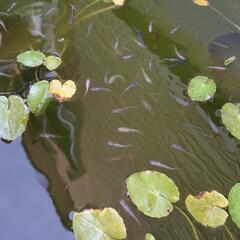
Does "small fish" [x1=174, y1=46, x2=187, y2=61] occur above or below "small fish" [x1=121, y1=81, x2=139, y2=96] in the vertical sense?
above

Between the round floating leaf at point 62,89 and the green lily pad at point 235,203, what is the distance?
0.62 metres

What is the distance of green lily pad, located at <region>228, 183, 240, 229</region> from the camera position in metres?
1.34

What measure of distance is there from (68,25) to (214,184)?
2.67ft

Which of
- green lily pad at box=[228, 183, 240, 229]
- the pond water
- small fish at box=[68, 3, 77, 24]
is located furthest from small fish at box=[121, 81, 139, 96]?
green lily pad at box=[228, 183, 240, 229]

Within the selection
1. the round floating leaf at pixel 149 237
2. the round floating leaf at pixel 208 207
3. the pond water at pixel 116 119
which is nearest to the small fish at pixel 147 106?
the pond water at pixel 116 119

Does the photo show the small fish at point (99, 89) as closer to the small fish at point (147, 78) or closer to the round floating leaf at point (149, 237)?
the small fish at point (147, 78)

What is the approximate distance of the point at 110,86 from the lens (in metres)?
1.62

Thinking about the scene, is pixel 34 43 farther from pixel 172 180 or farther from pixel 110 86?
pixel 172 180

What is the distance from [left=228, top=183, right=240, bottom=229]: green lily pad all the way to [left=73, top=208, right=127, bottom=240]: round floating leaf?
1.07 feet

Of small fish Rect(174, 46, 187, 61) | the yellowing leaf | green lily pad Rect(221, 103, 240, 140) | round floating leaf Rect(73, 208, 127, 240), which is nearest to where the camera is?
round floating leaf Rect(73, 208, 127, 240)

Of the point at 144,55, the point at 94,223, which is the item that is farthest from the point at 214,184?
the point at 144,55

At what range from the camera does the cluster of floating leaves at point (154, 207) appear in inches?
50.6

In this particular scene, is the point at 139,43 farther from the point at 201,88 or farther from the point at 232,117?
the point at 232,117

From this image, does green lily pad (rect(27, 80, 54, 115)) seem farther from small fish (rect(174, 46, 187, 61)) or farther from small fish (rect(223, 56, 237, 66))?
small fish (rect(223, 56, 237, 66))
